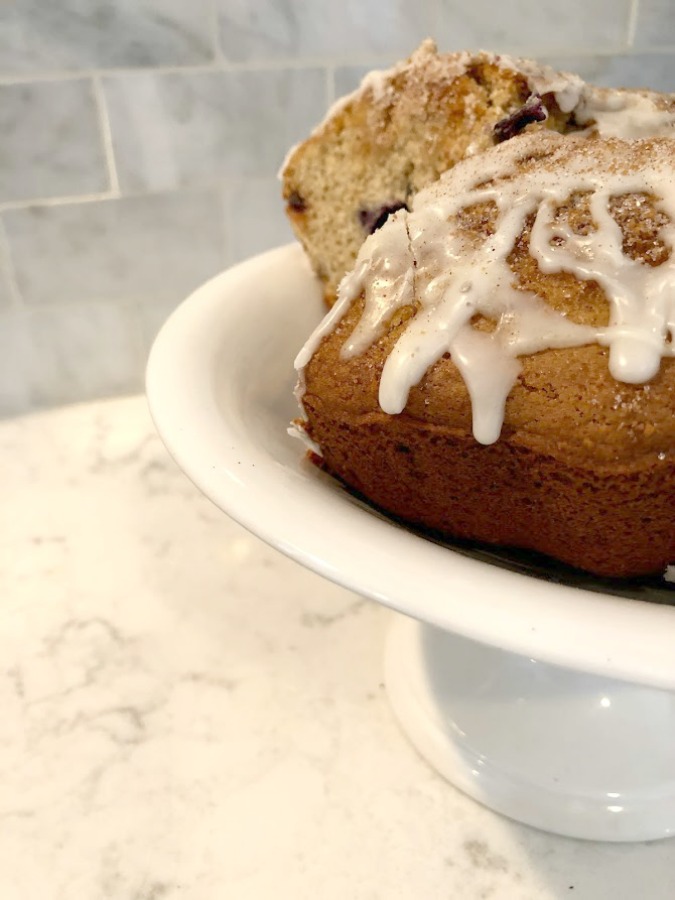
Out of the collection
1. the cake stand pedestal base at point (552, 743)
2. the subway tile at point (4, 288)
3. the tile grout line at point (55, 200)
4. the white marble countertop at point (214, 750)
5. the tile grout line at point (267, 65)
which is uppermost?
the tile grout line at point (267, 65)

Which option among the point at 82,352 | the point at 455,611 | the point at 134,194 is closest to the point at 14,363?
the point at 82,352

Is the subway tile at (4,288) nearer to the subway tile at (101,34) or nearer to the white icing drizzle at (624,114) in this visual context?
the subway tile at (101,34)

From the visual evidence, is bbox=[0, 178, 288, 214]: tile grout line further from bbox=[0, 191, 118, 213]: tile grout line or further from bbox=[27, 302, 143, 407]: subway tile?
bbox=[27, 302, 143, 407]: subway tile

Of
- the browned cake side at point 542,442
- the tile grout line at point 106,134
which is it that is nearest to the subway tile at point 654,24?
the tile grout line at point 106,134

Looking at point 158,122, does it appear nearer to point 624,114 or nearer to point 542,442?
point 624,114

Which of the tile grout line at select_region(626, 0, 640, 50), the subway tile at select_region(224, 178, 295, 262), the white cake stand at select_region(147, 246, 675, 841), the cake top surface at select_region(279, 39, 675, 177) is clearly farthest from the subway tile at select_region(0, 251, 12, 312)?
the tile grout line at select_region(626, 0, 640, 50)

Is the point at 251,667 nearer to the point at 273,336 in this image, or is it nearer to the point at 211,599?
the point at 211,599
